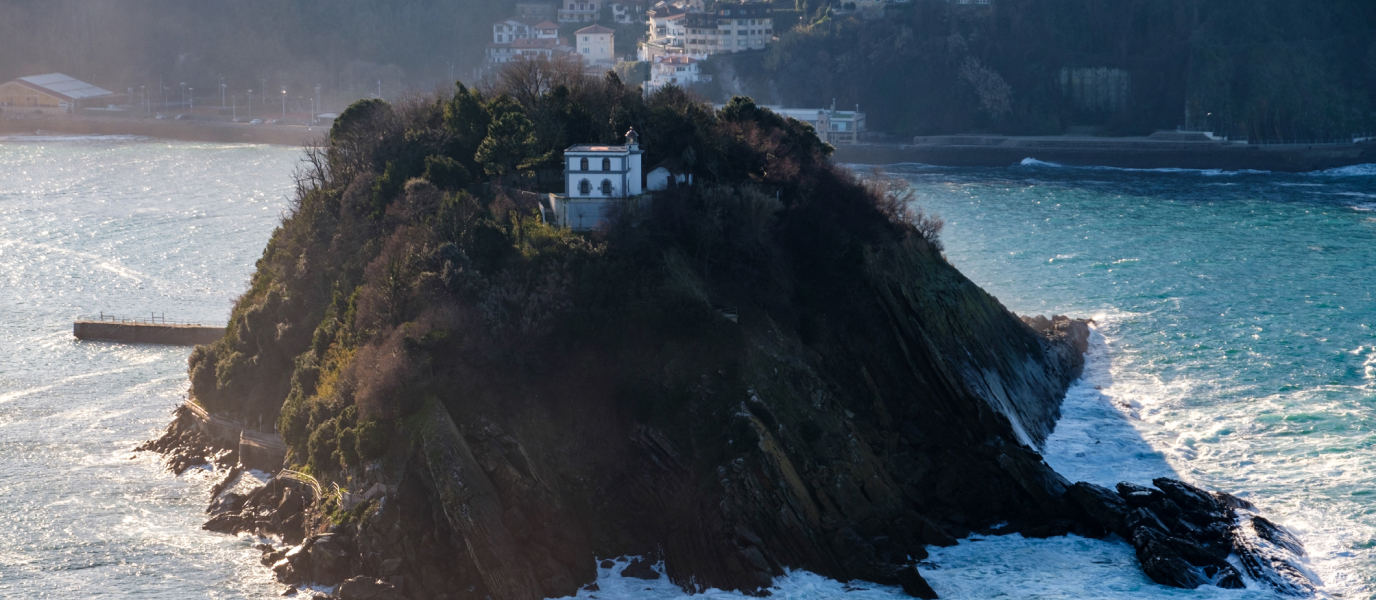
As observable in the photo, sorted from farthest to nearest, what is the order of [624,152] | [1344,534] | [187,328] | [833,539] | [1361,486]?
1. [187,328]
2. [624,152]
3. [1361,486]
4. [1344,534]
5. [833,539]

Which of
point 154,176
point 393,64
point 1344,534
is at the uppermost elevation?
point 393,64

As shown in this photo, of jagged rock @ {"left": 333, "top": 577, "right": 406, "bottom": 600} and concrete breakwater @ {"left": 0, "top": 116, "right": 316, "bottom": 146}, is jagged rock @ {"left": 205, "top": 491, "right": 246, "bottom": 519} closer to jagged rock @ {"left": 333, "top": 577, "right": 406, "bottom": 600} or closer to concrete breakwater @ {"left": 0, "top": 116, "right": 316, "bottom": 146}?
jagged rock @ {"left": 333, "top": 577, "right": 406, "bottom": 600}

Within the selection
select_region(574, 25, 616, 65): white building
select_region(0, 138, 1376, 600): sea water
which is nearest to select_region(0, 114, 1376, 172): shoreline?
select_region(0, 138, 1376, 600): sea water

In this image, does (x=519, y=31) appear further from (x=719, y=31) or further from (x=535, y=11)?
(x=719, y=31)

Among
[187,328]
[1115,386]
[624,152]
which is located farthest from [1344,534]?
[187,328]

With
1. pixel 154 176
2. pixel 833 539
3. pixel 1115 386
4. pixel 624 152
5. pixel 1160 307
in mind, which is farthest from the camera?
pixel 154 176

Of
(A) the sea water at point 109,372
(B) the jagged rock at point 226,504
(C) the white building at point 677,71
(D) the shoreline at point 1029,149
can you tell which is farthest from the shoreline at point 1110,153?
(B) the jagged rock at point 226,504

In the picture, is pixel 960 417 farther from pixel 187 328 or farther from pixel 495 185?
pixel 187 328
